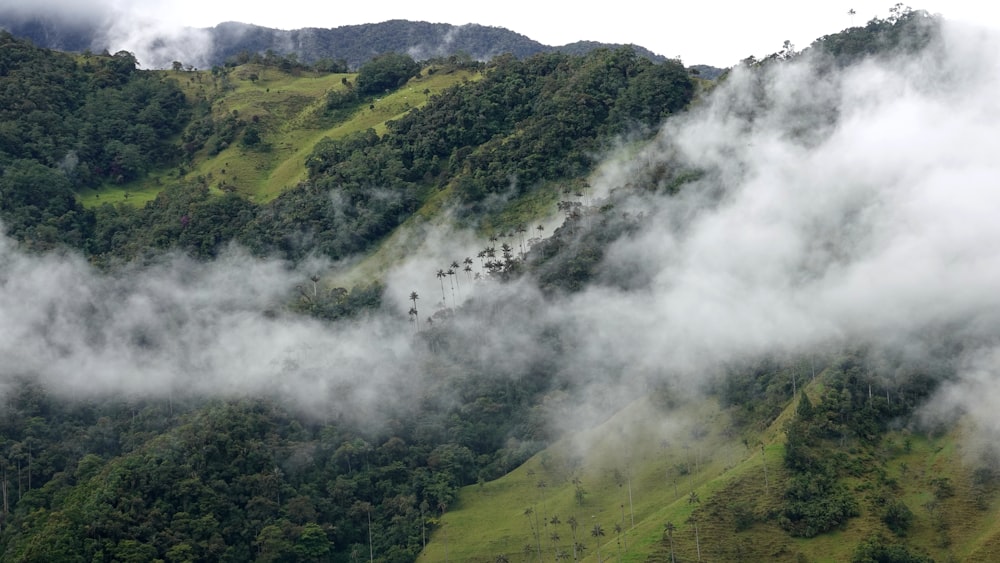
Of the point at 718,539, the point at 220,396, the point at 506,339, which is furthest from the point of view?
the point at 506,339

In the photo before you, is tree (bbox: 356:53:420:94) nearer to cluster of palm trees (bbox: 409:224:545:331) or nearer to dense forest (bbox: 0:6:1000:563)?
dense forest (bbox: 0:6:1000:563)

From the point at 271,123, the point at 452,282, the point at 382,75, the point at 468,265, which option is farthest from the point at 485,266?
the point at 382,75

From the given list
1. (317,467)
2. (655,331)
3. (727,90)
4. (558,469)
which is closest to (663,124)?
(727,90)

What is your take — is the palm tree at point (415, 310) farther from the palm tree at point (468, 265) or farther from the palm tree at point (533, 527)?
the palm tree at point (533, 527)

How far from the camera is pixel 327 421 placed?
119812 millimetres

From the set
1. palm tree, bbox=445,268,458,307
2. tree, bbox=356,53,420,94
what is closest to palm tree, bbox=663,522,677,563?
palm tree, bbox=445,268,458,307

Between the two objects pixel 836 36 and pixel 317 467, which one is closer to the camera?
pixel 317 467

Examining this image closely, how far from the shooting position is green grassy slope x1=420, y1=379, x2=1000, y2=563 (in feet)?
306

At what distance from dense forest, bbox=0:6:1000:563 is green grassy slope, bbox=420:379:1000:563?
0.51m

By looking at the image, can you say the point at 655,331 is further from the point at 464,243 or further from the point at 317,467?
the point at 317,467

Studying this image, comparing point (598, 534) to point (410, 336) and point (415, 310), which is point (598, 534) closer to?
point (410, 336)

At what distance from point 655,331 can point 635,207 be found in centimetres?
1796

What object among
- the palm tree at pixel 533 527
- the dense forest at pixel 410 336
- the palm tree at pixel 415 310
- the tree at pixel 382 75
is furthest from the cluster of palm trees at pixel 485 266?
the tree at pixel 382 75

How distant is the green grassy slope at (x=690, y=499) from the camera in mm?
93375
